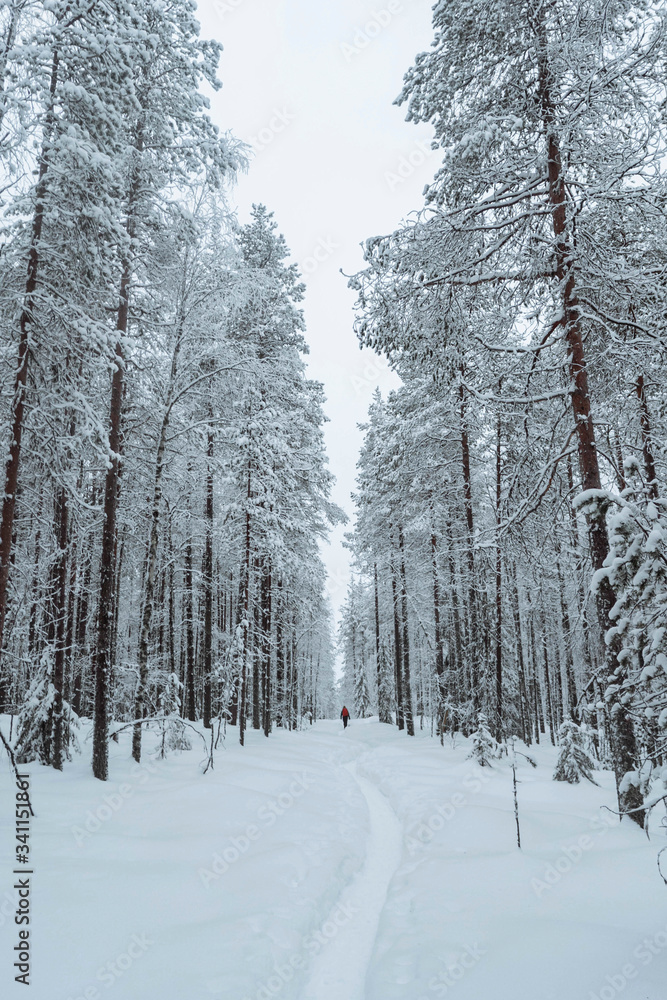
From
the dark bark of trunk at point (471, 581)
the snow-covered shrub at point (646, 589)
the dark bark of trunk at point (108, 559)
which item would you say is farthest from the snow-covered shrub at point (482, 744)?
the snow-covered shrub at point (646, 589)

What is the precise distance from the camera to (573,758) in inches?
442

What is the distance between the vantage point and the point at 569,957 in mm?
4242

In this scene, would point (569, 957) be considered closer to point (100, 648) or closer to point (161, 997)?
point (161, 997)

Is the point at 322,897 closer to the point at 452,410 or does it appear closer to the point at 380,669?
the point at 452,410

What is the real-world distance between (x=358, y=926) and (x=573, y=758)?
24.1 feet

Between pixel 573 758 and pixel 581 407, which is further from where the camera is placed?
pixel 573 758

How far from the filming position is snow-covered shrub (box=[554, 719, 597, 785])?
11172 mm

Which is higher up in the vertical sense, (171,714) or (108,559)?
(108,559)

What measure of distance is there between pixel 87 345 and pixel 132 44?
503cm

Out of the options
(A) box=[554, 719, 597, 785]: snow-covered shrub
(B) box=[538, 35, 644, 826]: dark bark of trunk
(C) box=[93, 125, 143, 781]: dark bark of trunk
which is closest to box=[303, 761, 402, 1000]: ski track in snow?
(B) box=[538, 35, 644, 826]: dark bark of trunk

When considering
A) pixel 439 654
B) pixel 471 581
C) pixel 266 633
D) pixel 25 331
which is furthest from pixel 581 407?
pixel 266 633

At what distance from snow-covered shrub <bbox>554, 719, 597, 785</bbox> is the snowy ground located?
1028 millimetres

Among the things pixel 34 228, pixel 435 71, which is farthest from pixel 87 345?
pixel 435 71

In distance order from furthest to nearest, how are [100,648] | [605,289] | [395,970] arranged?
[100,648], [605,289], [395,970]
